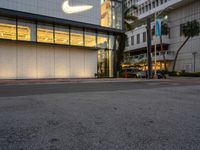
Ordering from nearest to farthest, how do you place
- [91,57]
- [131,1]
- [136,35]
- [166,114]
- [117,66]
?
[166,114], [91,57], [117,66], [136,35], [131,1]

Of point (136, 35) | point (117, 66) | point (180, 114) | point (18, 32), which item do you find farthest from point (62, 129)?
point (136, 35)

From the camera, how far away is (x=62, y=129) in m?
4.10

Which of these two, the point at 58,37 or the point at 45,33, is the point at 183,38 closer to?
the point at 58,37

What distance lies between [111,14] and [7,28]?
14.2 m

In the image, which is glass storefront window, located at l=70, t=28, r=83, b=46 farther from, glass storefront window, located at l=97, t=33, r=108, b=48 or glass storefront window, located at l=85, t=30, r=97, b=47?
glass storefront window, located at l=97, t=33, r=108, b=48

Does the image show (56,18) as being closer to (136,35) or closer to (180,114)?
(180,114)

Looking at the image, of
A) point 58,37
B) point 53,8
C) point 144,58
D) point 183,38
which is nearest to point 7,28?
point 58,37

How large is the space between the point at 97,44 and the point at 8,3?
38.2 feet

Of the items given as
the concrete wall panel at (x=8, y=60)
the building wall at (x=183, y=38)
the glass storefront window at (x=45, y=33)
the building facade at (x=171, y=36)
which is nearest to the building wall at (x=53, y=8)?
the glass storefront window at (x=45, y=33)

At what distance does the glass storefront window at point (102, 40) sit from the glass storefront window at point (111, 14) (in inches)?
59.6

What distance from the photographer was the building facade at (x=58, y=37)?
21.2 m

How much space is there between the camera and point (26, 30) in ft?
72.7

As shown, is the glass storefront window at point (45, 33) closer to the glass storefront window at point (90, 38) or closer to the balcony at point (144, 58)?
the glass storefront window at point (90, 38)

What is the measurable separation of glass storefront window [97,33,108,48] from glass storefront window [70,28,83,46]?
8.93ft
